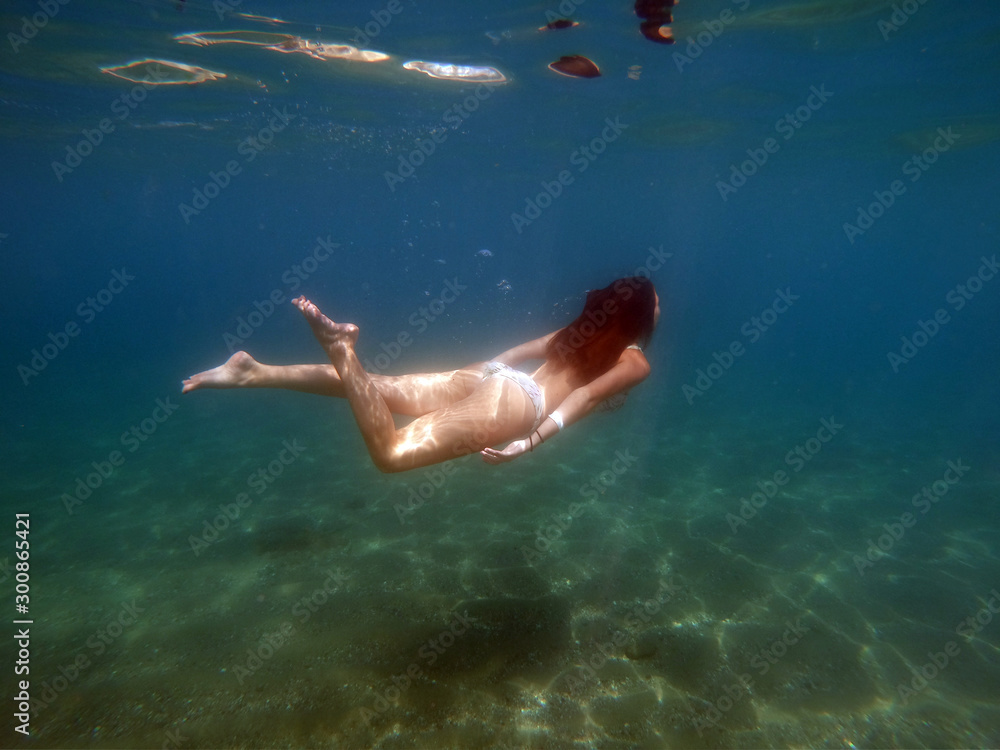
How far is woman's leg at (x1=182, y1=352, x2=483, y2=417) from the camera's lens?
5.32 metres

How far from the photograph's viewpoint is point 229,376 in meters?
5.30

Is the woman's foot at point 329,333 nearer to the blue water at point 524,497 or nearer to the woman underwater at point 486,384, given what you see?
the woman underwater at point 486,384

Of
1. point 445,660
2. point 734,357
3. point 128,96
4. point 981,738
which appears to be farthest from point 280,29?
point 734,357

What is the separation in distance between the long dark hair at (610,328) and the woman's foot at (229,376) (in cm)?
367

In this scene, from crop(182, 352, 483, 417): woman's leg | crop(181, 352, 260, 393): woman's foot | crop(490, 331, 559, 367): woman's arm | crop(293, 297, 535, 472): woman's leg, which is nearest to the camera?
crop(293, 297, 535, 472): woman's leg

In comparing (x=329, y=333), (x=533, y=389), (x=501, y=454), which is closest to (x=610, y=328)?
(x=533, y=389)

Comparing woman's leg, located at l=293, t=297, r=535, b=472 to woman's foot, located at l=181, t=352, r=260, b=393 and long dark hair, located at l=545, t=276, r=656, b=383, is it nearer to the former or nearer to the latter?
long dark hair, located at l=545, t=276, r=656, b=383

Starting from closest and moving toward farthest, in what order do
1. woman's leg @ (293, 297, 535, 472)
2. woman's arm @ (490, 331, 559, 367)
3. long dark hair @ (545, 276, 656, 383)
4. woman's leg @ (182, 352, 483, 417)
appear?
1. woman's leg @ (293, 297, 535, 472)
2. woman's leg @ (182, 352, 483, 417)
3. long dark hair @ (545, 276, 656, 383)
4. woman's arm @ (490, 331, 559, 367)

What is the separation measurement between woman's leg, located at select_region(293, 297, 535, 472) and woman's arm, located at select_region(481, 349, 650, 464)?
0.43 meters

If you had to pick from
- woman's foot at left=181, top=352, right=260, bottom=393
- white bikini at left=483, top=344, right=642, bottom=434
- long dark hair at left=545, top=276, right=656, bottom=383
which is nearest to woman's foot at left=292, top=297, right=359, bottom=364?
woman's foot at left=181, top=352, right=260, bottom=393

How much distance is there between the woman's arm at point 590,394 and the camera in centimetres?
453

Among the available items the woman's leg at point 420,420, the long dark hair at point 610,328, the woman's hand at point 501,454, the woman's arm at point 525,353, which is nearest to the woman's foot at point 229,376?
the woman's leg at point 420,420

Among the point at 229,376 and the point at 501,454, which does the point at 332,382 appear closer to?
the point at 229,376

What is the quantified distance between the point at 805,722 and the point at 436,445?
15.3ft
